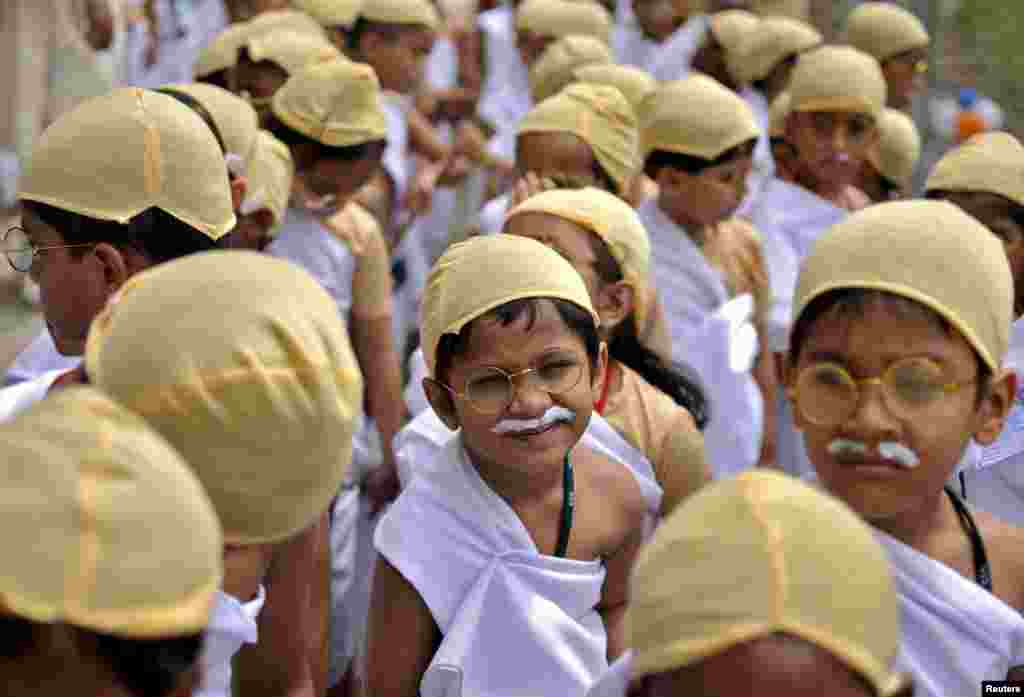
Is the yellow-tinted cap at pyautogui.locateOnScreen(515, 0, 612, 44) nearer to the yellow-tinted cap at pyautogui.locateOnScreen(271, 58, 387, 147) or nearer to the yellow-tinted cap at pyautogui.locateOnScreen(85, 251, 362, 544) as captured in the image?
the yellow-tinted cap at pyautogui.locateOnScreen(271, 58, 387, 147)

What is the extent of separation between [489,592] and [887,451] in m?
0.89

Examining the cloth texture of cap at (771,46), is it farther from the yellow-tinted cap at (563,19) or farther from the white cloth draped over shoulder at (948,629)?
the white cloth draped over shoulder at (948,629)

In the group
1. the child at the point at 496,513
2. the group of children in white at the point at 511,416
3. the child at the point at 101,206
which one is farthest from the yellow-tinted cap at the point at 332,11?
→ the child at the point at 496,513

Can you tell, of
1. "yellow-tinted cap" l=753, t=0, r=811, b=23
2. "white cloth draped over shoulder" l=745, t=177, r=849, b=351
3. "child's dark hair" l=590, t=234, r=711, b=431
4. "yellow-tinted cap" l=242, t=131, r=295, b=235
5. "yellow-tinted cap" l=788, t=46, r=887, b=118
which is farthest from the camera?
"yellow-tinted cap" l=753, t=0, r=811, b=23

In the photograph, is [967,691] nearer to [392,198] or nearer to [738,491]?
[738,491]

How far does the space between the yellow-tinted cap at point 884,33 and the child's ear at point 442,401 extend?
5.63 metres

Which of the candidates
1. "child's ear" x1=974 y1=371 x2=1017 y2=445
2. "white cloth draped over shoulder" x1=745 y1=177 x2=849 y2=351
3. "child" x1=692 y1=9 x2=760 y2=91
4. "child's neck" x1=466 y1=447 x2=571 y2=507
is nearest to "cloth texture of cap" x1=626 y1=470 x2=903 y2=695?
"child's ear" x1=974 y1=371 x2=1017 y2=445

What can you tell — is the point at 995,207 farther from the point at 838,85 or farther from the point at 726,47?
the point at 726,47

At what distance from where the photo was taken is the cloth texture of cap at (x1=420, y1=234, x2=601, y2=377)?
2.85 metres

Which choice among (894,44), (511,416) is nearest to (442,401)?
(511,416)

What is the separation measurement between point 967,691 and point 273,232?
2693 millimetres

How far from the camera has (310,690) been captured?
2785 mm

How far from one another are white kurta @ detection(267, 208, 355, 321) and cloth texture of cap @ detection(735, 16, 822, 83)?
13.1 feet

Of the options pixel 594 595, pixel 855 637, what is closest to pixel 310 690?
pixel 594 595
